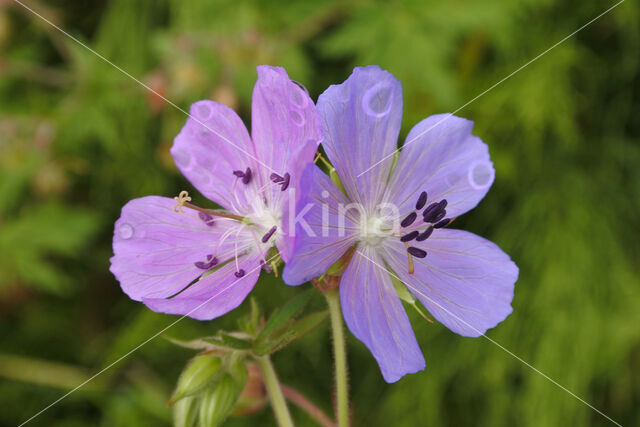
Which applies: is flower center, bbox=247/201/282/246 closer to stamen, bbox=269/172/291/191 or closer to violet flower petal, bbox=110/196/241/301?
violet flower petal, bbox=110/196/241/301

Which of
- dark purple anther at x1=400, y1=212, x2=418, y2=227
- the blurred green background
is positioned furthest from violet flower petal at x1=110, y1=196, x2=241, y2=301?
the blurred green background

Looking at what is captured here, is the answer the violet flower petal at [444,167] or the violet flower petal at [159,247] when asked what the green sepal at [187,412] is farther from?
the violet flower petal at [444,167]

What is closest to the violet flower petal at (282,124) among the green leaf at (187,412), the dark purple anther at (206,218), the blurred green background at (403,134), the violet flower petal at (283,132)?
the violet flower petal at (283,132)

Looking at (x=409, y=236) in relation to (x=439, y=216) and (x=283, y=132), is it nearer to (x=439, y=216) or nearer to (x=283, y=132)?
(x=439, y=216)

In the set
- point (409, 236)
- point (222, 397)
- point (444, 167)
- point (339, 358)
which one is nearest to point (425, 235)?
point (409, 236)

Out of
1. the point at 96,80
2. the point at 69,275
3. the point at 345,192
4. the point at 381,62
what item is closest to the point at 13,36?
the point at 96,80
